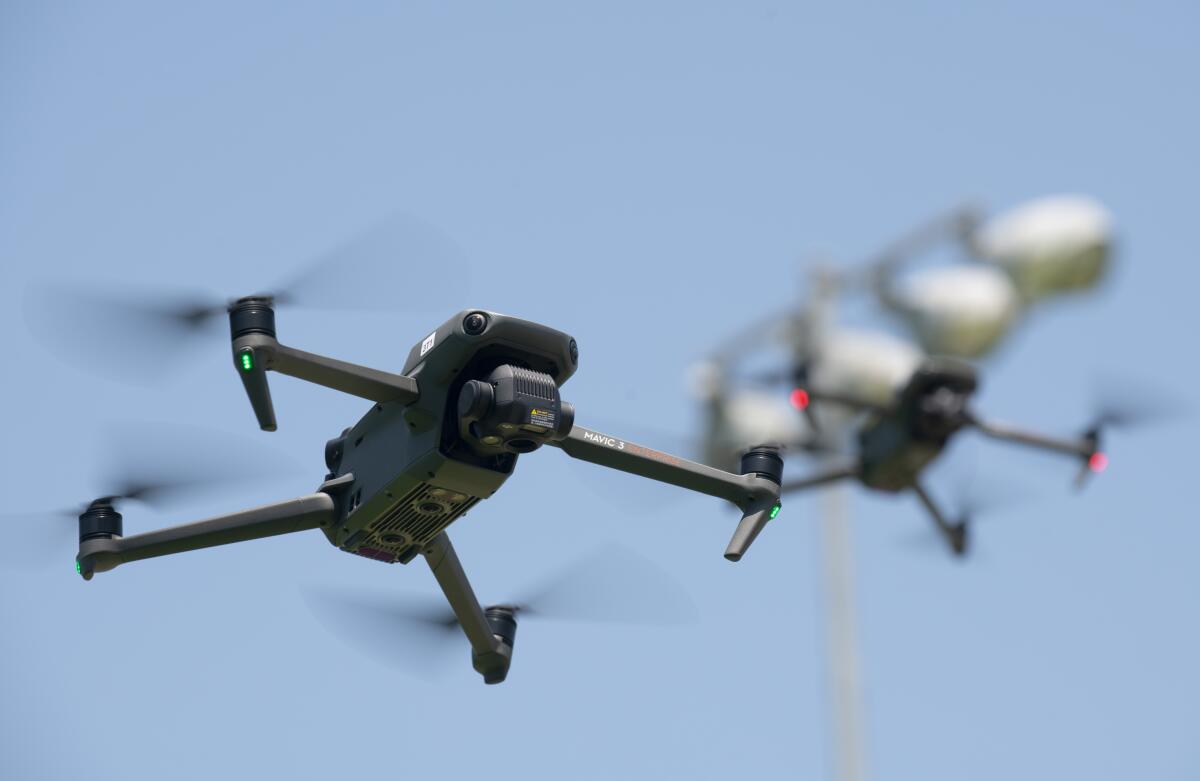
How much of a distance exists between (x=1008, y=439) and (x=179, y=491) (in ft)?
52.5

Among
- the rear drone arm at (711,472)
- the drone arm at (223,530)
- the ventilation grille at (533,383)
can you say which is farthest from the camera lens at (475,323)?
the drone arm at (223,530)

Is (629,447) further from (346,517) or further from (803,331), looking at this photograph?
(803,331)

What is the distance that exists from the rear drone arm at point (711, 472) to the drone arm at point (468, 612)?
1514 millimetres

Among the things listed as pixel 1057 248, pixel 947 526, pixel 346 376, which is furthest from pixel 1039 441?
pixel 346 376

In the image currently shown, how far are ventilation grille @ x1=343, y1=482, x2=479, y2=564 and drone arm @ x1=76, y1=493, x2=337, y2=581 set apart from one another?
0.33m

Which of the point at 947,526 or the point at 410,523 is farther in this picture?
the point at 947,526

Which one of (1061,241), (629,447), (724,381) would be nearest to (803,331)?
(724,381)

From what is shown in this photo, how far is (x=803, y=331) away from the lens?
3816cm

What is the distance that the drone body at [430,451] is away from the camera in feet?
41.2

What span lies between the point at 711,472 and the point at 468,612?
241cm

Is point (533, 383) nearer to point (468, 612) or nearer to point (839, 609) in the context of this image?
point (468, 612)

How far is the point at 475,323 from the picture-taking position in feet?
41.5

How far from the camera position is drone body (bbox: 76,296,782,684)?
12562 mm

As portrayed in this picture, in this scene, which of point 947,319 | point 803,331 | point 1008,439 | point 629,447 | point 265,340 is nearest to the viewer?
point 265,340
